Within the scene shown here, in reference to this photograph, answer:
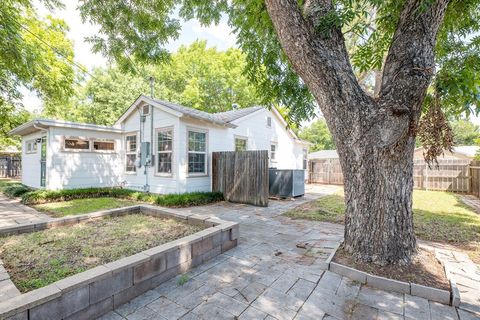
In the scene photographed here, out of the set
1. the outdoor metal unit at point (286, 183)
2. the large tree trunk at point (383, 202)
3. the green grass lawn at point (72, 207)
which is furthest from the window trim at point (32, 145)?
the large tree trunk at point (383, 202)

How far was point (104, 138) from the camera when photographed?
9.71m

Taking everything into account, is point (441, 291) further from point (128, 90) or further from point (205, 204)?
point (128, 90)

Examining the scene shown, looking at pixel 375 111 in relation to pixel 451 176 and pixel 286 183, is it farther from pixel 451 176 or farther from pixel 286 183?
pixel 451 176

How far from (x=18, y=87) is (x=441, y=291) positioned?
15.7m

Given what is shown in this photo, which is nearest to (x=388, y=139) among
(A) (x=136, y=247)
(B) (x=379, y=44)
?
(B) (x=379, y=44)

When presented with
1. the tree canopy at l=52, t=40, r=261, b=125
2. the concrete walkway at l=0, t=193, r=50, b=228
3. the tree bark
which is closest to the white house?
the concrete walkway at l=0, t=193, r=50, b=228

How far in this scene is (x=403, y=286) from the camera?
255 cm

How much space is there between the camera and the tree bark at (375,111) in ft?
9.01

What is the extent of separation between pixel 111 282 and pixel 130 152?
8552 mm

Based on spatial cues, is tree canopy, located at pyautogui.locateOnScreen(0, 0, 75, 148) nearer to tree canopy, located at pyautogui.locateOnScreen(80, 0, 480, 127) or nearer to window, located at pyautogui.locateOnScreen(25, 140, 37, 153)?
window, located at pyautogui.locateOnScreen(25, 140, 37, 153)

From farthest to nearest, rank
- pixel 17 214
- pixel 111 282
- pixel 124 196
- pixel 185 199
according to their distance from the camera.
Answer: pixel 124 196 → pixel 185 199 → pixel 17 214 → pixel 111 282

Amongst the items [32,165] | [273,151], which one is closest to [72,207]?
[32,165]

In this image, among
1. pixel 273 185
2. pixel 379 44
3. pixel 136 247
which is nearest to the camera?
pixel 136 247

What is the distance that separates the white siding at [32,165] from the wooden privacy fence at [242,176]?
22.4ft
